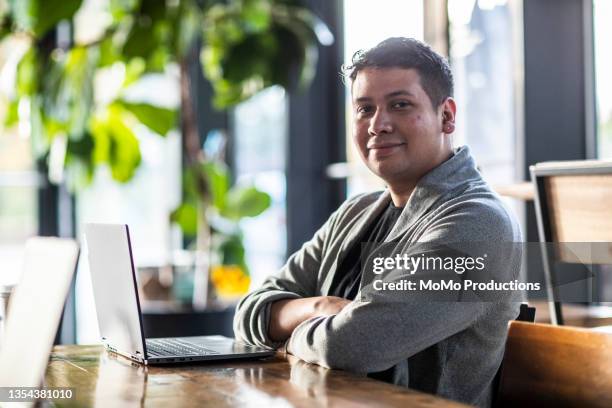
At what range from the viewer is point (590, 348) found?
1401mm

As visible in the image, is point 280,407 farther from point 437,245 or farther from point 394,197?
point 394,197

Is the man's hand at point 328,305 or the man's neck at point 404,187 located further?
the man's neck at point 404,187

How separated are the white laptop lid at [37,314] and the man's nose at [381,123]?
0.80 metres

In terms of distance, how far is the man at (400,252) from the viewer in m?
1.60

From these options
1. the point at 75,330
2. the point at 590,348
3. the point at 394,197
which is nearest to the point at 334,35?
the point at 75,330

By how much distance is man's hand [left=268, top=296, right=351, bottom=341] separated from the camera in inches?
71.9

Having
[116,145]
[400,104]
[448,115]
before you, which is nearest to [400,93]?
[400,104]

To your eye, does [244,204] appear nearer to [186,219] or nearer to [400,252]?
[186,219]

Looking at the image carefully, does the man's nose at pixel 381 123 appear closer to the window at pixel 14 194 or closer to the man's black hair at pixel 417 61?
the man's black hair at pixel 417 61

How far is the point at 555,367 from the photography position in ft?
4.78

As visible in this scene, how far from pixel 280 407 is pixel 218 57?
3.13 m

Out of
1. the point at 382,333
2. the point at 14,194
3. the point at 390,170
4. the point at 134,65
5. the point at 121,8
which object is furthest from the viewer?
the point at 14,194

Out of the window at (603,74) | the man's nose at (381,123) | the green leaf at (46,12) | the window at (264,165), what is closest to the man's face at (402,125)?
the man's nose at (381,123)

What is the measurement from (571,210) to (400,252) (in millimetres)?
463
